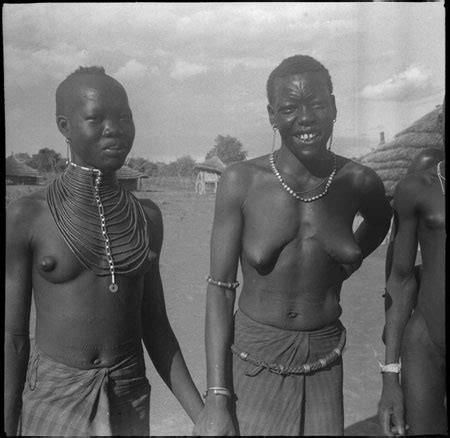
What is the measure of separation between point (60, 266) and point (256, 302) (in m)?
0.93

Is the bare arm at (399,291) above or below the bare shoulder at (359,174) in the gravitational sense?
below

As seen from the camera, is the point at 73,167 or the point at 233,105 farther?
the point at 233,105

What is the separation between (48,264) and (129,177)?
64 cm

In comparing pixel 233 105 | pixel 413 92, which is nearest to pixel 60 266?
pixel 233 105

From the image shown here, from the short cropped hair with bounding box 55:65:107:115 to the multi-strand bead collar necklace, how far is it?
11.7 inches

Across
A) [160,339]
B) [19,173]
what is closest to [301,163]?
[160,339]

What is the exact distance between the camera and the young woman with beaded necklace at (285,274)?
2.62m

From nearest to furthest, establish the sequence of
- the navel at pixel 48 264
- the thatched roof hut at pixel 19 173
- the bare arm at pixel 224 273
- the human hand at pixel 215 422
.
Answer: the navel at pixel 48 264 → the human hand at pixel 215 422 → the bare arm at pixel 224 273 → the thatched roof hut at pixel 19 173

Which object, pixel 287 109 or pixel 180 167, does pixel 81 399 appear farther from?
pixel 287 109

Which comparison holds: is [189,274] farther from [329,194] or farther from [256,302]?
[329,194]

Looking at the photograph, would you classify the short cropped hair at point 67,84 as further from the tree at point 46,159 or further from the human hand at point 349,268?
the human hand at point 349,268

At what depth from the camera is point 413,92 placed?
2.96 meters

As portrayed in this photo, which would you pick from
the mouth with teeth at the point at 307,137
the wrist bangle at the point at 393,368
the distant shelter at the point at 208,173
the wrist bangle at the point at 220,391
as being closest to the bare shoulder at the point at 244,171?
the distant shelter at the point at 208,173

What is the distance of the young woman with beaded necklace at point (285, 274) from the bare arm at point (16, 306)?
0.86m
